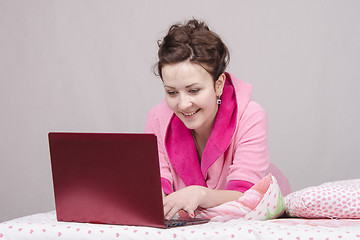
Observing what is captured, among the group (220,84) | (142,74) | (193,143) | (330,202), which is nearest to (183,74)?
(220,84)

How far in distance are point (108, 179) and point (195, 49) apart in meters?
0.65

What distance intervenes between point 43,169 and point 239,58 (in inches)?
56.1

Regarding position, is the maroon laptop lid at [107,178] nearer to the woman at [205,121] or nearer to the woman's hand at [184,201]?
the woman's hand at [184,201]

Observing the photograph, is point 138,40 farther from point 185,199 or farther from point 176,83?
point 185,199

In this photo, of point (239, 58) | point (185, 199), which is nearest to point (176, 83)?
point (185, 199)

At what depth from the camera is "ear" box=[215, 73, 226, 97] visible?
192cm

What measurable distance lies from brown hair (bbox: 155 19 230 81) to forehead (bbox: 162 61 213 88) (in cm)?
2

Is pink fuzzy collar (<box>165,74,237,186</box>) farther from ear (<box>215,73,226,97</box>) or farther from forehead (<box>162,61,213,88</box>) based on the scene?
forehead (<box>162,61,213,88</box>)

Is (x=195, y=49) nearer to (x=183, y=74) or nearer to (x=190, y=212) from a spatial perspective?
(x=183, y=74)

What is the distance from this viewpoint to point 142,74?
3.39 metres

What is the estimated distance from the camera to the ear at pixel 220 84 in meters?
1.92

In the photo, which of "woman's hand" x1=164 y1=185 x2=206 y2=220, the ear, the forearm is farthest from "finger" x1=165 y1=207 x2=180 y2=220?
the ear

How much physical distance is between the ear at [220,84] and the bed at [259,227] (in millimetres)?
517

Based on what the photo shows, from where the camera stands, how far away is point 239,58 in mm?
3283
